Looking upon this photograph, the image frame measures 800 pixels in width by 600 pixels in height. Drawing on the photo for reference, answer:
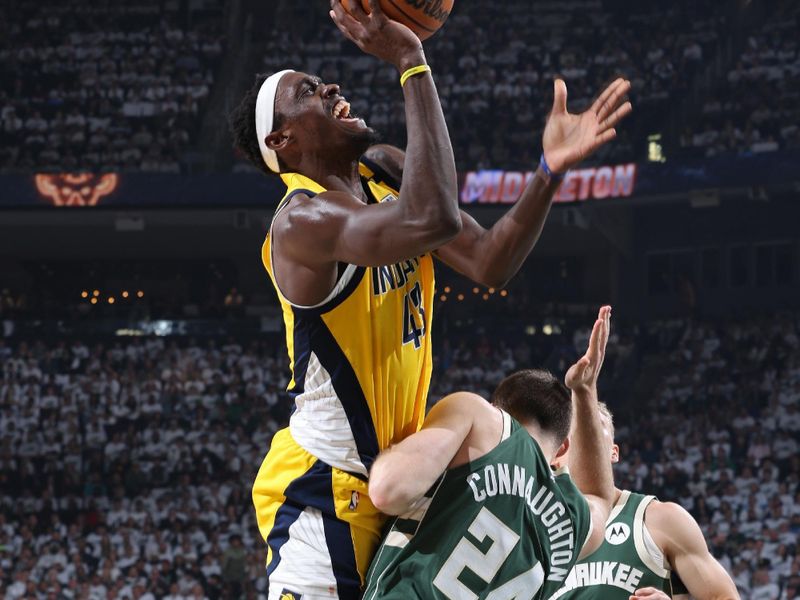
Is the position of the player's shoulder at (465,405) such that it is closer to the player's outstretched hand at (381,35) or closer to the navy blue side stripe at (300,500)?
the navy blue side stripe at (300,500)

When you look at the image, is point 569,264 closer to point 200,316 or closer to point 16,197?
point 200,316

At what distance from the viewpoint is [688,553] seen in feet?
14.9

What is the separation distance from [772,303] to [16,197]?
46.3 ft

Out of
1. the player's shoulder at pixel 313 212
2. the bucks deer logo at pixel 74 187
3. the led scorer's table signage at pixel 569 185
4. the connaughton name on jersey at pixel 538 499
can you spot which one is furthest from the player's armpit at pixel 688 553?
the bucks deer logo at pixel 74 187

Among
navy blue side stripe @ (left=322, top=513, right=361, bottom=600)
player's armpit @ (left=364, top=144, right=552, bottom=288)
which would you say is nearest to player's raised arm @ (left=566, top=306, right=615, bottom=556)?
player's armpit @ (left=364, top=144, right=552, bottom=288)

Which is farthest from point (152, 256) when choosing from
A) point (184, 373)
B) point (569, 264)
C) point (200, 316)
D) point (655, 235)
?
point (655, 235)

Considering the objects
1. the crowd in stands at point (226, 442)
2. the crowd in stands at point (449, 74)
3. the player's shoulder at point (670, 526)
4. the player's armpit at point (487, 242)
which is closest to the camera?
the player's armpit at point (487, 242)

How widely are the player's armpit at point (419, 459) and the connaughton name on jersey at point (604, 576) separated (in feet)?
5.12

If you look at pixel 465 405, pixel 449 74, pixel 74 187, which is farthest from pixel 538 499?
pixel 449 74

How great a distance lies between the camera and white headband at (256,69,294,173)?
12.0ft

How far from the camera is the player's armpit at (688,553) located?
14.6 ft

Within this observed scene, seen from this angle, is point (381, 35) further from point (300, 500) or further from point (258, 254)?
point (258, 254)

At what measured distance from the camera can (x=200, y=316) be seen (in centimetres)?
2342

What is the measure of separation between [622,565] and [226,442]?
1538cm
